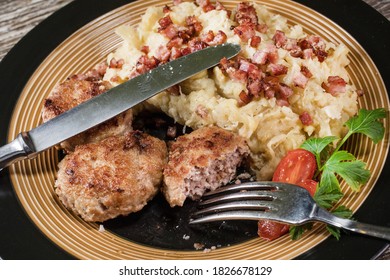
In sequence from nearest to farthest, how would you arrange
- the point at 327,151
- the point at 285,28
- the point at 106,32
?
Answer: 1. the point at 327,151
2. the point at 285,28
3. the point at 106,32

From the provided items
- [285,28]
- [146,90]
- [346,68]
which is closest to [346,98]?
[346,68]

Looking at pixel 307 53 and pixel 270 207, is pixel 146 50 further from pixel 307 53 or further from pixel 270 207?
pixel 270 207

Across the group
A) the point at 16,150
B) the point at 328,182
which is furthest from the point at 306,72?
the point at 16,150

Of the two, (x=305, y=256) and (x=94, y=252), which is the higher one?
(x=94, y=252)

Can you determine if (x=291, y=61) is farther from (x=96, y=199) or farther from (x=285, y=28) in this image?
(x=96, y=199)

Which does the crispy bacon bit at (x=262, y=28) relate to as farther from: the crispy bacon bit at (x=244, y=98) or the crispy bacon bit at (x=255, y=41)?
the crispy bacon bit at (x=244, y=98)

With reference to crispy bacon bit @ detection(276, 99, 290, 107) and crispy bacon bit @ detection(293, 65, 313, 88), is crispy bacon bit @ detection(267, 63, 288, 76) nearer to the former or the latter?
crispy bacon bit @ detection(293, 65, 313, 88)

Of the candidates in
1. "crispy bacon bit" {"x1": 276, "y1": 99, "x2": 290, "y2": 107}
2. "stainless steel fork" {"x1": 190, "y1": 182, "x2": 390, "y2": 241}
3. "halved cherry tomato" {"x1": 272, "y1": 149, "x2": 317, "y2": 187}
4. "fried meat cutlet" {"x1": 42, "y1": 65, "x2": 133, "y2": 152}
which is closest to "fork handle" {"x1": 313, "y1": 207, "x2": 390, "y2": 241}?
"stainless steel fork" {"x1": 190, "y1": 182, "x2": 390, "y2": 241}

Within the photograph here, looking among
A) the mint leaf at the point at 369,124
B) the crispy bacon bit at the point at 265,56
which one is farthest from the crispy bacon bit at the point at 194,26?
the mint leaf at the point at 369,124
